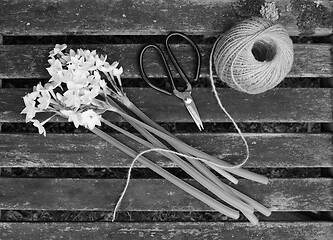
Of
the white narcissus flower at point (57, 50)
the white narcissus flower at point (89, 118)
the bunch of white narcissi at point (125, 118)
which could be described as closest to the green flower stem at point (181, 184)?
the bunch of white narcissi at point (125, 118)

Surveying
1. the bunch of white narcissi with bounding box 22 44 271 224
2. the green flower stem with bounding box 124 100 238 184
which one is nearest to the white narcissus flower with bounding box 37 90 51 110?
the bunch of white narcissi with bounding box 22 44 271 224

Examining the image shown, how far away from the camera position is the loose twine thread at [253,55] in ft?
3.78

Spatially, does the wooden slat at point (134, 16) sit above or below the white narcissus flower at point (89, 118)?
above

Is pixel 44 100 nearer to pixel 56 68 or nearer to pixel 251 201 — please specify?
pixel 56 68

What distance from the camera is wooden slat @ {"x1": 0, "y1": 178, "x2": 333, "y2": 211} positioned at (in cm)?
134

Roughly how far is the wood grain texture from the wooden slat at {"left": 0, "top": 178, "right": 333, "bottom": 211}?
48 mm

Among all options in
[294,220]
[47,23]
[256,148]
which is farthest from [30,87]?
[294,220]

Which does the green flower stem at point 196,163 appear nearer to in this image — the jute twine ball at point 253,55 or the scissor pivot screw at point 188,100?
the scissor pivot screw at point 188,100

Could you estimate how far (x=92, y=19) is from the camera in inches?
53.4

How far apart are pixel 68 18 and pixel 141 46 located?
22 cm

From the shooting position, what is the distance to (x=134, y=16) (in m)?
1.36

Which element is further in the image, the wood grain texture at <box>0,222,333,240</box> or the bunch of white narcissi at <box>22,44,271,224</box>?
the wood grain texture at <box>0,222,333,240</box>

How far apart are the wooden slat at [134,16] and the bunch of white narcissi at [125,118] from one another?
0.11 meters

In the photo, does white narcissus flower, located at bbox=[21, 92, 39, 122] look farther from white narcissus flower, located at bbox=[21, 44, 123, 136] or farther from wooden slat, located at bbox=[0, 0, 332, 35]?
wooden slat, located at bbox=[0, 0, 332, 35]
